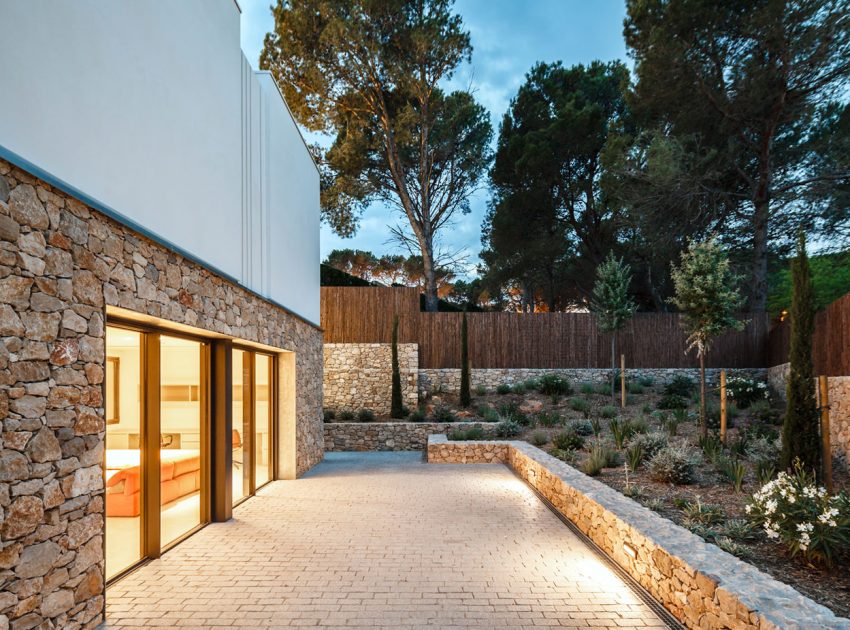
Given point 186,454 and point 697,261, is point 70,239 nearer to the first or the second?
point 186,454

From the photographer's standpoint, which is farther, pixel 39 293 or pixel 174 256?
pixel 174 256

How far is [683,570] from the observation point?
3537mm

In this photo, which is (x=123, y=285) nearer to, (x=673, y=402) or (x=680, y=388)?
(x=673, y=402)

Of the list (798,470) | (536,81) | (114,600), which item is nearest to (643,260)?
(536,81)

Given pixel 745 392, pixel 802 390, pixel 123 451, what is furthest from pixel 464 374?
pixel 123 451

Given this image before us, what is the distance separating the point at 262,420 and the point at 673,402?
425 inches

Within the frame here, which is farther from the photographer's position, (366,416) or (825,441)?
(366,416)

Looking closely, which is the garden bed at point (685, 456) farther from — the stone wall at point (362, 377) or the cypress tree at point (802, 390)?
the stone wall at point (362, 377)

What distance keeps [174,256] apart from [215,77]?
2.31 m

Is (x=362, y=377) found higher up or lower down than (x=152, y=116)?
lower down

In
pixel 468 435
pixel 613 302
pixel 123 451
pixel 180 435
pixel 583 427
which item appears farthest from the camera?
pixel 613 302

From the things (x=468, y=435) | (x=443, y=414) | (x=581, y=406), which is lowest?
(x=468, y=435)

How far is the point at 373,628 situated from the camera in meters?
3.55

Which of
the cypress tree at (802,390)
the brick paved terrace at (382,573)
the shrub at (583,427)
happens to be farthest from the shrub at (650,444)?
the shrub at (583,427)
